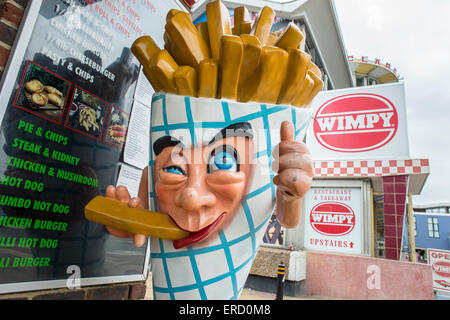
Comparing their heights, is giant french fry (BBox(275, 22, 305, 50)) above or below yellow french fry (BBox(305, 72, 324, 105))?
above

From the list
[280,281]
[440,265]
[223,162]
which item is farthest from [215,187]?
[440,265]

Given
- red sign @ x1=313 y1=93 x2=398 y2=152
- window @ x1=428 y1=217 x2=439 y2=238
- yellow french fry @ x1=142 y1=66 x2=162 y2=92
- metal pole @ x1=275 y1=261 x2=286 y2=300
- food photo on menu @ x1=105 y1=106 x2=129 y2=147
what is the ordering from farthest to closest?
window @ x1=428 y1=217 x2=439 y2=238
red sign @ x1=313 y1=93 x2=398 y2=152
metal pole @ x1=275 y1=261 x2=286 y2=300
food photo on menu @ x1=105 y1=106 x2=129 y2=147
yellow french fry @ x1=142 y1=66 x2=162 y2=92

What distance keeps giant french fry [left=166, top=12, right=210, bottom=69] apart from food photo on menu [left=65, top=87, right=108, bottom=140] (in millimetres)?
471

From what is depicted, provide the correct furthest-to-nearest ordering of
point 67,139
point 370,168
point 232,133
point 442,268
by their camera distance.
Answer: point 442,268, point 370,168, point 67,139, point 232,133

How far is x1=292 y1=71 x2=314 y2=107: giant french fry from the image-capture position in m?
1.03

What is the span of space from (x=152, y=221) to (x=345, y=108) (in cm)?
459

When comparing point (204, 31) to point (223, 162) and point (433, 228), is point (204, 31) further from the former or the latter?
point (433, 228)

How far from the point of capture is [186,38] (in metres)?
1.01

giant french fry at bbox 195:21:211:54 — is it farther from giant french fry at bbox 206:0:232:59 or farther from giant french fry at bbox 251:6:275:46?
giant french fry at bbox 251:6:275:46

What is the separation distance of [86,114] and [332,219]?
13.7 feet

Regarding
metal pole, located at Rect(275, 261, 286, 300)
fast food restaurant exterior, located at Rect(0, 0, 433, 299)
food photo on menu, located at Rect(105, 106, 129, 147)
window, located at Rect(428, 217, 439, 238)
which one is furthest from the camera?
window, located at Rect(428, 217, 439, 238)

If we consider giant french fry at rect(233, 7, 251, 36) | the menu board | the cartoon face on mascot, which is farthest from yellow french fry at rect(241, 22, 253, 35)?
the menu board

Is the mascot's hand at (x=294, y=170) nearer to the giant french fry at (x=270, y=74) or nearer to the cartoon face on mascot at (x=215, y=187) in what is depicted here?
the cartoon face on mascot at (x=215, y=187)
